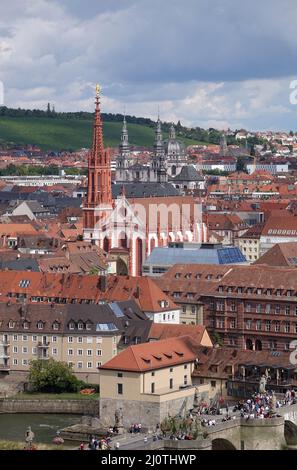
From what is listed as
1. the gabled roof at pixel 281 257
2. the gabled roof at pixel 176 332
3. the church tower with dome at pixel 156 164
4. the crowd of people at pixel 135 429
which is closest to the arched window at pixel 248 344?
the gabled roof at pixel 176 332

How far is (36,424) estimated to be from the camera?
59.6 meters

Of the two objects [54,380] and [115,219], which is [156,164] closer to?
[115,219]

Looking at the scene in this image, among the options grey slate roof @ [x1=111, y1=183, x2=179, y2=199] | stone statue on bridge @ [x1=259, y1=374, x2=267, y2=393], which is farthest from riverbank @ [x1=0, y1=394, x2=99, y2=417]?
grey slate roof @ [x1=111, y1=183, x2=179, y2=199]

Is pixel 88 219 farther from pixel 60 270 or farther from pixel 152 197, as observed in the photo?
pixel 60 270

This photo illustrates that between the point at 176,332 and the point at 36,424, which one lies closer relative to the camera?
the point at 36,424

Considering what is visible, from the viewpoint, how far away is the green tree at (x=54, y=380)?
64125 millimetres

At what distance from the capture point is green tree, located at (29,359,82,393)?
6412 cm

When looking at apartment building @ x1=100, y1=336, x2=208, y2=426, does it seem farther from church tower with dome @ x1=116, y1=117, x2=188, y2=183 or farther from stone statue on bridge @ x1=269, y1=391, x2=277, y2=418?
church tower with dome @ x1=116, y1=117, x2=188, y2=183

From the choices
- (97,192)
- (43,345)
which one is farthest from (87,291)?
(97,192)

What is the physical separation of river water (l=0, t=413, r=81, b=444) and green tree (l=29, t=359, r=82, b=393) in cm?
239

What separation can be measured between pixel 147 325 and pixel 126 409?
9.14 meters

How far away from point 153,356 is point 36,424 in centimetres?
540

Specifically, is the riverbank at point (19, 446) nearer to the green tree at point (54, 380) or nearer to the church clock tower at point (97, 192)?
the green tree at point (54, 380)

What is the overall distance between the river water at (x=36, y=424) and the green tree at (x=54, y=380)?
2394 mm
